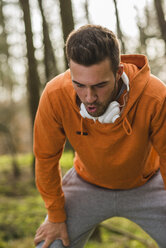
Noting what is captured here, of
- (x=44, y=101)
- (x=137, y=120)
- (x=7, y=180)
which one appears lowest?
(x=7, y=180)

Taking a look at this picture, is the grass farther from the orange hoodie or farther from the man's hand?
the orange hoodie

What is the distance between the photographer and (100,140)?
→ 7.52ft

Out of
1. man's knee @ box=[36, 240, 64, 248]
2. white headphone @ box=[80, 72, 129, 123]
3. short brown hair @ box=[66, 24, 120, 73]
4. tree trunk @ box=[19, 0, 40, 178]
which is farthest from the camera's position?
tree trunk @ box=[19, 0, 40, 178]

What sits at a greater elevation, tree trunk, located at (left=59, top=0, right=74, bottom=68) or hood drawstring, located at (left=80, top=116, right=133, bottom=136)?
tree trunk, located at (left=59, top=0, right=74, bottom=68)

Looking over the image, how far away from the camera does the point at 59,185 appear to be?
2.62 m

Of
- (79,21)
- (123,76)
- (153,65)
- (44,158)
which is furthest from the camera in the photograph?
(79,21)

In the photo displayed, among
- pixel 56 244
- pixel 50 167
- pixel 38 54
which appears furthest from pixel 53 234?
pixel 38 54

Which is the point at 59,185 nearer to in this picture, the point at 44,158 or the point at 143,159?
the point at 44,158

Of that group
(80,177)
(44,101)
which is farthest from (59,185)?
(44,101)

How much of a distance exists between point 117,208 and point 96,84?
4.25ft

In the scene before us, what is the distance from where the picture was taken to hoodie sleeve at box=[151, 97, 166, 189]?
6.76 feet

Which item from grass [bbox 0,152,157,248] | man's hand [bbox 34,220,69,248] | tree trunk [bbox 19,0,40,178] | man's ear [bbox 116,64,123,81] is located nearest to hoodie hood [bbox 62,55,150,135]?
man's ear [bbox 116,64,123,81]

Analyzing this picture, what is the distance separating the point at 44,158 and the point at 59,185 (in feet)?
1.07

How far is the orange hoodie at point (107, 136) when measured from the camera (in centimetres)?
212
